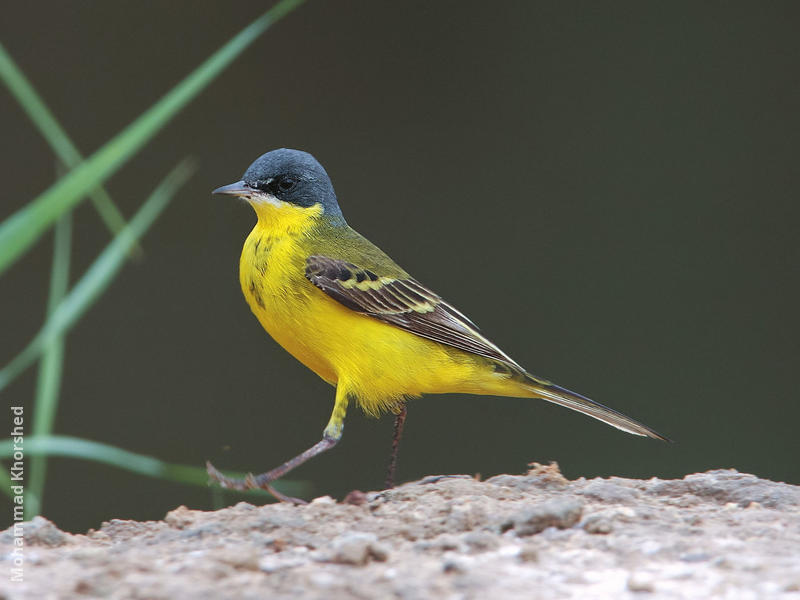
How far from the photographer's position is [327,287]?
13.7 feet

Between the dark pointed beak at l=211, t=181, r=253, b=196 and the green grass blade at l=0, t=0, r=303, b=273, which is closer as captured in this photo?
the green grass blade at l=0, t=0, r=303, b=273

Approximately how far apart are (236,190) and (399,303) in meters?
0.91

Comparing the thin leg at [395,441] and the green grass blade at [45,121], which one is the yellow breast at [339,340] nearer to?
the thin leg at [395,441]

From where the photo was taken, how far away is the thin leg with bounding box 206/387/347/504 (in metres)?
3.41

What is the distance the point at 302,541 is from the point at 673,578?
1.00 meters

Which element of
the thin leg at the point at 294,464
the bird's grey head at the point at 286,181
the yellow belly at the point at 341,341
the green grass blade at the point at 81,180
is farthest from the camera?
the bird's grey head at the point at 286,181

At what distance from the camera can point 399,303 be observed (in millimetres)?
4434

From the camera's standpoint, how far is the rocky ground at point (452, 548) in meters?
2.21

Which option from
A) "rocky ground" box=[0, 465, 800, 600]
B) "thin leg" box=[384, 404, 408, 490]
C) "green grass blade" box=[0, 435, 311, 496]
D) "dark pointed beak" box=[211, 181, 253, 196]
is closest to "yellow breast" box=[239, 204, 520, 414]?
"thin leg" box=[384, 404, 408, 490]

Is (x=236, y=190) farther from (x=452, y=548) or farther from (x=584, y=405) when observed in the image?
(x=452, y=548)

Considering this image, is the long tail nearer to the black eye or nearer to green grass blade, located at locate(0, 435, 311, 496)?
the black eye

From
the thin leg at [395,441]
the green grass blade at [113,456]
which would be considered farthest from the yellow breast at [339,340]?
the green grass blade at [113,456]

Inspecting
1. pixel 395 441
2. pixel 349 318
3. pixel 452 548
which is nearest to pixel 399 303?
pixel 349 318

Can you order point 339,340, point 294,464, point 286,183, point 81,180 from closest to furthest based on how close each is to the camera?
point 81,180 → point 294,464 → point 339,340 → point 286,183
